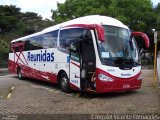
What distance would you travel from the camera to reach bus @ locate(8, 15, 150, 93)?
15.1 metres

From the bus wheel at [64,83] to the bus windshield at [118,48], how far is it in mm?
2902

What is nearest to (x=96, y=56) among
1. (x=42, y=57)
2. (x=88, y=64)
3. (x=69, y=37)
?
(x=88, y=64)

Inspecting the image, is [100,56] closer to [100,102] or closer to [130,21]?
[100,102]

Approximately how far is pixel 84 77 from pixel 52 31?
4.34 metres

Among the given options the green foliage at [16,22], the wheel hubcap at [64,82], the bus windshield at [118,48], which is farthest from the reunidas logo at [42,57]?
the green foliage at [16,22]

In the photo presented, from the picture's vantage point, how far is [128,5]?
53.5 m

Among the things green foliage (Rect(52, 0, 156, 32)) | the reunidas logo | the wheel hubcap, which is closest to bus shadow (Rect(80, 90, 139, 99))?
the wheel hubcap

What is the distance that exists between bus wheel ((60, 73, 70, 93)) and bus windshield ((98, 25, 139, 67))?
9.52 feet

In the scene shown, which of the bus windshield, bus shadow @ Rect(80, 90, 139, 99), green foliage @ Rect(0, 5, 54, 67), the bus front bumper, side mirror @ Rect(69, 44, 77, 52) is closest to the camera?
the bus front bumper

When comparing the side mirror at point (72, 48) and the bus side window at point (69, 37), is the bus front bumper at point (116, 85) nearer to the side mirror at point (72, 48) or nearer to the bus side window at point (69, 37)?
the side mirror at point (72, 48)

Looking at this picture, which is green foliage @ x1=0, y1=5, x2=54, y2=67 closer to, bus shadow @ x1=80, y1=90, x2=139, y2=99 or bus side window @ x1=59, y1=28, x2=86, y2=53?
bus side window @ x1=59, y1=28, x2=86, y2=53

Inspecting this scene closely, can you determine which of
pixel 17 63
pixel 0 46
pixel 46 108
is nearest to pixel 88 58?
pixel 46 108

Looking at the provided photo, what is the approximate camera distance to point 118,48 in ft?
51.1

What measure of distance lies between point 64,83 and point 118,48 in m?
3.40
